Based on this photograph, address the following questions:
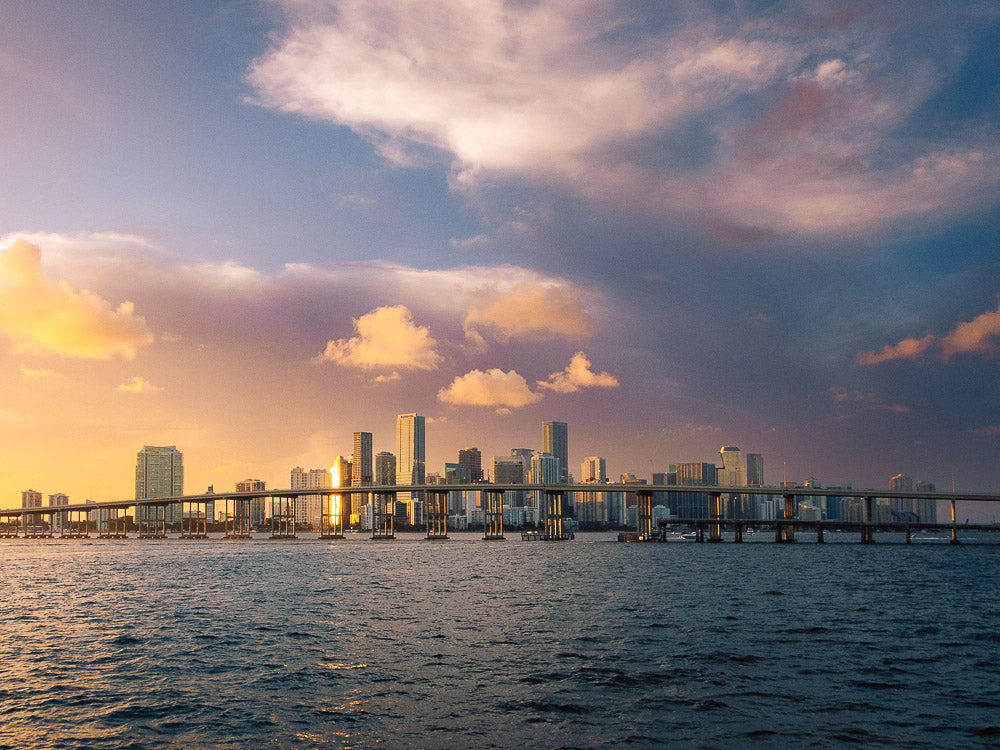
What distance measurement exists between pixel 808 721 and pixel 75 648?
4080 cm

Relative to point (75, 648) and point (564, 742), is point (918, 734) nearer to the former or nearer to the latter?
point (564, 742)

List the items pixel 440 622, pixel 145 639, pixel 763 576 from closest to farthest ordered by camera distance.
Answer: pixel 145 639, pixel 440 622, pixel 763 576

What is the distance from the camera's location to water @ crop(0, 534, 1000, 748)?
2648 cm

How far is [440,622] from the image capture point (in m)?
53.1

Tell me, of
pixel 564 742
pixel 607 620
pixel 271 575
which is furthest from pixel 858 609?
pixel 271 575

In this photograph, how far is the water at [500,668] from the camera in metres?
26.5

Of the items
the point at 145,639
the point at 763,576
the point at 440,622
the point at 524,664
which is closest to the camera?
the point at 524,664

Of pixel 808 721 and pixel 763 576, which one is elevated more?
pixel 808 721

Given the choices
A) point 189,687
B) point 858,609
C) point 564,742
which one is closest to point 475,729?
point 564,742

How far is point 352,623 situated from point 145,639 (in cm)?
1337

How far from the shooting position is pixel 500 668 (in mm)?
36438

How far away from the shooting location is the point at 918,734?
26219 millimetres

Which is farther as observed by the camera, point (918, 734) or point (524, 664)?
point (524, 664)

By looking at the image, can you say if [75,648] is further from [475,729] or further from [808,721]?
[808,721]
